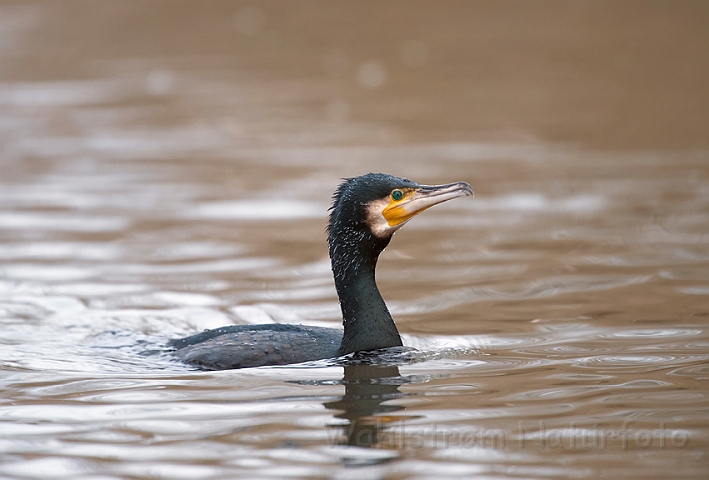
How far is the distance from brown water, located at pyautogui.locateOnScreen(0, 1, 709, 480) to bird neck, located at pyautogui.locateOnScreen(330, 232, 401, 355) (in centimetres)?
16

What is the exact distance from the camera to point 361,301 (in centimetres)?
635

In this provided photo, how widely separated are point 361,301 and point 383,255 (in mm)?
3187

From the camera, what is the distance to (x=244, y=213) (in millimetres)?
10633

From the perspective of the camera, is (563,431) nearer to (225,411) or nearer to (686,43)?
(225,411)

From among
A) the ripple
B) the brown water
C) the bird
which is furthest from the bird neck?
the ripple

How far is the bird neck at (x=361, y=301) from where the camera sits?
630cm

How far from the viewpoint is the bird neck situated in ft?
20.7

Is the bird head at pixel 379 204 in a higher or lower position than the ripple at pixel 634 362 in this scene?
higher

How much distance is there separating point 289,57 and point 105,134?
181 inches

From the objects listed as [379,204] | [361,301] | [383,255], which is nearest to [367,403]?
[361,301]

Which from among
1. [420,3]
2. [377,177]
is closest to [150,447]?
[377,177]

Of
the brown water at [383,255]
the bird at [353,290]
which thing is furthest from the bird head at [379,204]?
the brown water at [383,255]

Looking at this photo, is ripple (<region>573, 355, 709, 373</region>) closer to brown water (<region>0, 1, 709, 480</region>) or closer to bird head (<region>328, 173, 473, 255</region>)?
brown water (<region>0, 1, 709, 480</region>)

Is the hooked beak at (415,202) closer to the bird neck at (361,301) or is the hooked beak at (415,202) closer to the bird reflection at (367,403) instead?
the bird neck at (361,301)
